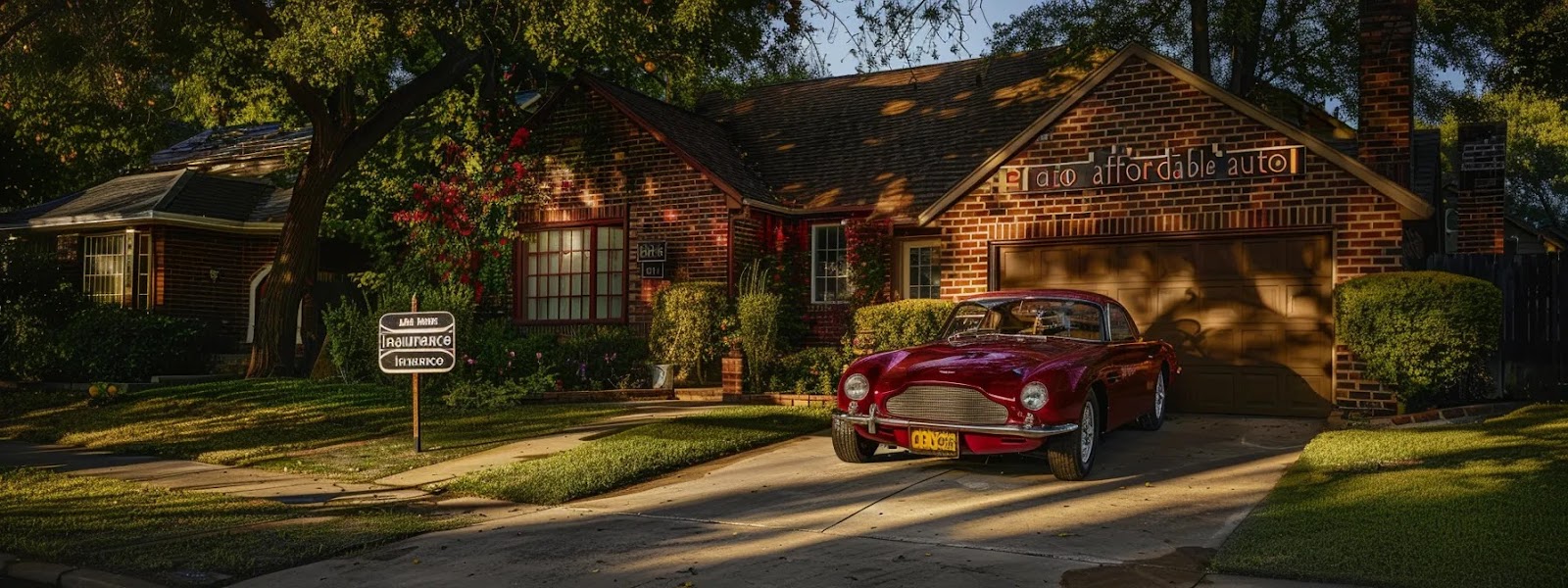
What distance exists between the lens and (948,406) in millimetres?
8211

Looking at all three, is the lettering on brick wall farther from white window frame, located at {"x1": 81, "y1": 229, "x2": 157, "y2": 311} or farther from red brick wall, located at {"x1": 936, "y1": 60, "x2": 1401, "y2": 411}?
white window frame, located at {"x1": 81, "y1": 229, "x2": 157, "y2": 311}

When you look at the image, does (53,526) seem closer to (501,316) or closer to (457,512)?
(457,512)

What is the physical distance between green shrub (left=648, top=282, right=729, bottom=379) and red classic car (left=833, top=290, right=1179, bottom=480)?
6.35 m

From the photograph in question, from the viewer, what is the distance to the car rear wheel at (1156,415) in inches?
429

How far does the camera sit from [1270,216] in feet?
40.0

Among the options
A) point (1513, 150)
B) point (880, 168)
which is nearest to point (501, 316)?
point (880, 168)

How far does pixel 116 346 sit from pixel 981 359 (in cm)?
1554

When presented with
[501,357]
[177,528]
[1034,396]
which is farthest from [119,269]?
[1034,396]

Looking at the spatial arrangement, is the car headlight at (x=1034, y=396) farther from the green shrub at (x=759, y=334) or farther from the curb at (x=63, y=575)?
the green shrub at (x=759, y=334)

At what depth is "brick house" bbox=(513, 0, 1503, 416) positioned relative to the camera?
12.1 meters

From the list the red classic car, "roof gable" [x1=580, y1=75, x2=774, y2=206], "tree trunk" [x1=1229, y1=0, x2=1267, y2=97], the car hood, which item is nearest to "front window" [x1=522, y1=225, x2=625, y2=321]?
"roof gable" [x1=580, y1=75, x2=774, y2=206]

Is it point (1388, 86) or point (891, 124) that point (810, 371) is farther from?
point (1388, 86)

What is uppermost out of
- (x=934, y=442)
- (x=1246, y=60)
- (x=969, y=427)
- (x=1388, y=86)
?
(x=1246, y=60)

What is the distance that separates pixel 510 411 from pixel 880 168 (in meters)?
7.48
